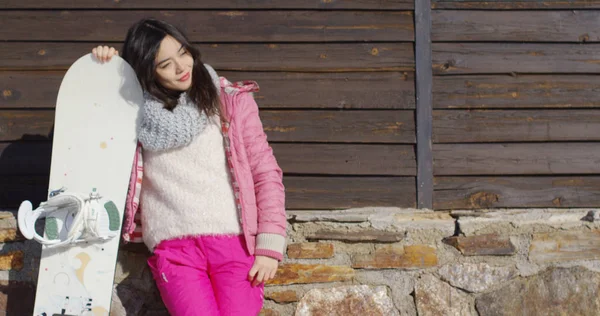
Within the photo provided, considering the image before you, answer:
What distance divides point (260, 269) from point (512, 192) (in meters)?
1.49

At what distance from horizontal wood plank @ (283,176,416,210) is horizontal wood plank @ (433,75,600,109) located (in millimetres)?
506

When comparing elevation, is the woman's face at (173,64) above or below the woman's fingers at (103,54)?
below

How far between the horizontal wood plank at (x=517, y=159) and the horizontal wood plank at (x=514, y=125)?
4 cm

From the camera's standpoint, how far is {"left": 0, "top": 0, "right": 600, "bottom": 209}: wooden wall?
322 cm

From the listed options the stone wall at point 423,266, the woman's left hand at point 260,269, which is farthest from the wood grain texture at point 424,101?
the woman's left hand at point 260,269

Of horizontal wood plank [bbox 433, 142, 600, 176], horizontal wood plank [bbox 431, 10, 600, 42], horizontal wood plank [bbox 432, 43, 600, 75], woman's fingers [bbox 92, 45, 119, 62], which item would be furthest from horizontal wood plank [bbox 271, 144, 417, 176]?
woman's fingers [bbox 92, 45, 119, 62]

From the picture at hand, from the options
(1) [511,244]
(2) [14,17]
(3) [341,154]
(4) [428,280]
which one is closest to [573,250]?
(1) [511,244]

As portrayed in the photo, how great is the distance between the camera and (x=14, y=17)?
327 cm

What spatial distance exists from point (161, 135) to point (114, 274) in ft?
1.97

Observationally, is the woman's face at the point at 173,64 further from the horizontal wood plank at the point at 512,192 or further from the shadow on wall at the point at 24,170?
the horizontal wood plank at the point at 512,192

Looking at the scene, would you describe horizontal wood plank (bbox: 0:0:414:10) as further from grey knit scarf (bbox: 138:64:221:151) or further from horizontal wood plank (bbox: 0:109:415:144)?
grey knit scarf (bbox: 138:64:221:151)

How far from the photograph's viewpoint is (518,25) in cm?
324

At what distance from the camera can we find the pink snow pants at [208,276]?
93.3 inches

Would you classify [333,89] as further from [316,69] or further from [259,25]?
[259,25]
